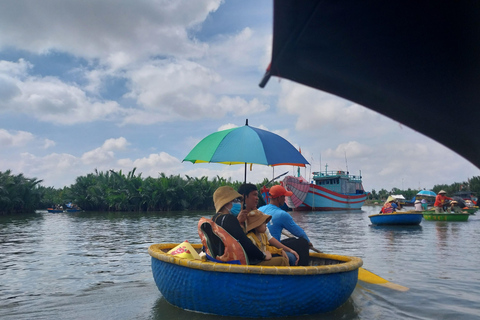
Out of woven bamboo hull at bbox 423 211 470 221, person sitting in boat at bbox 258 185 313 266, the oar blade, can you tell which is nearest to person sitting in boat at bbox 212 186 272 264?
person sitting in boat at bbox 258 185 313 266

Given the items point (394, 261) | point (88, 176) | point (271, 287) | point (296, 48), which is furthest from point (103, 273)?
point (88, 176)

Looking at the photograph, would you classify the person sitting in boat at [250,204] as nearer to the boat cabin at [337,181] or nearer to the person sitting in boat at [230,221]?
the person sitting in boat at [230,221]

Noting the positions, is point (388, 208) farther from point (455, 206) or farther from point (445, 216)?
point (455, 206)

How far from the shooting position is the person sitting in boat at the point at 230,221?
16.6 ft

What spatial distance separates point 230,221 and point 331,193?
41.2m

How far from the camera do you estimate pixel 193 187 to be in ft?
139

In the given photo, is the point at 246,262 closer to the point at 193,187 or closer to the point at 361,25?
the point at 361,25

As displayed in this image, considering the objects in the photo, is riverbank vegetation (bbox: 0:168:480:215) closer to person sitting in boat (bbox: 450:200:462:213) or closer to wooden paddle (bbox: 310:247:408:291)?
person sitting in boat (bbox: 450:200:462:213)

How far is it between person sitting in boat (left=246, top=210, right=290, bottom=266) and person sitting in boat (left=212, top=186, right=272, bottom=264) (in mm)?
170

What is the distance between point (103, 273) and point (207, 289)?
3.89 metres

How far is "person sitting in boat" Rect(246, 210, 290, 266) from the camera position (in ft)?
17.3

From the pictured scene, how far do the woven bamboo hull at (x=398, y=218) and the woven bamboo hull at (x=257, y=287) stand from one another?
14.1 meters

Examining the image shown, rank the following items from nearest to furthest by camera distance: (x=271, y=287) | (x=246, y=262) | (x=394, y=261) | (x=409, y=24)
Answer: (x=409, y=24), (x=271, y=287), (x=246, y=262), (x=394, y=261)

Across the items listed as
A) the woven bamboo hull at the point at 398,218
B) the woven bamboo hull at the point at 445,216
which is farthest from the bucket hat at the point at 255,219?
the woven bamboo hull at the point at 445,216
